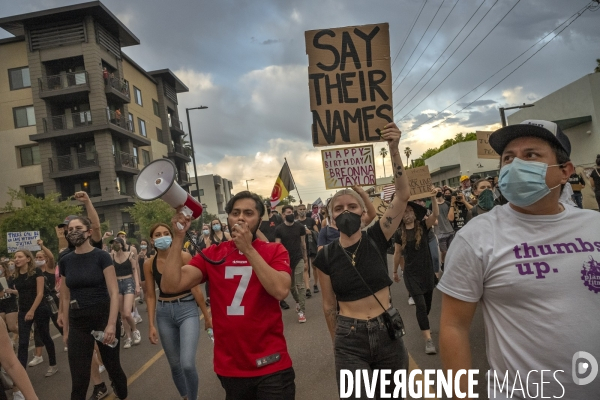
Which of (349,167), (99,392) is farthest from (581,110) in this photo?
(99,392)

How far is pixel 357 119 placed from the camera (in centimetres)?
551

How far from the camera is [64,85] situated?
1341 inches

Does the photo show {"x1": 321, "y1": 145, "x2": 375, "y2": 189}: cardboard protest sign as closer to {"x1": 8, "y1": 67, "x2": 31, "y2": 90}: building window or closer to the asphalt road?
the asphalt road

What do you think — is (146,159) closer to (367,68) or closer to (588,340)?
(367,68)

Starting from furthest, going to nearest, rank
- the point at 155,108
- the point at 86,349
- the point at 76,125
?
the point at 155,108 → the point at 76,125 → the point at 86,349

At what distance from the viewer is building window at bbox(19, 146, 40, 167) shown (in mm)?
35781

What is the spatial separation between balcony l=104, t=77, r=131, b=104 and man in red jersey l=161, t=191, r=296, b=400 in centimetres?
3473

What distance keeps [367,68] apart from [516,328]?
407 cm

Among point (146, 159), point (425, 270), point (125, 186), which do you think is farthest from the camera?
point (146, 159)

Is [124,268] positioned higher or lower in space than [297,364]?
higher

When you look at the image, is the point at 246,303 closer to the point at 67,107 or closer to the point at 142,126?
the point at 67,107

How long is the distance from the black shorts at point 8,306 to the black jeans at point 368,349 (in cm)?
640

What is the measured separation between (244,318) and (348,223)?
1092 millimetres

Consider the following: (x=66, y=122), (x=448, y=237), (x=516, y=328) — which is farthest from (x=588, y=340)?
→ (x=66, y=122)
